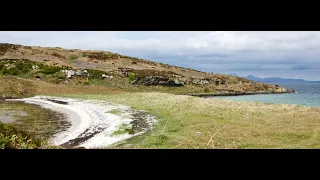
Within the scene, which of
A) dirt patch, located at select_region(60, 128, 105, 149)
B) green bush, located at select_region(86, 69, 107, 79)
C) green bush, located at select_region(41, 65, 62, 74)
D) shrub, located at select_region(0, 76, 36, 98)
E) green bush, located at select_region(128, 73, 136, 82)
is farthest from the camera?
green bush, located at select_region(128, 73, 136, 82)

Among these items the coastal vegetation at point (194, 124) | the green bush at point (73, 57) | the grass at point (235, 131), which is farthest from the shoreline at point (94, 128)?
the green bush at point (73, 57)

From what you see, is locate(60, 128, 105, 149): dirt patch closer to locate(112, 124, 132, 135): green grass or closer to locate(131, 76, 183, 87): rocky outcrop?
locate(112, 124, 132, 135): green grass

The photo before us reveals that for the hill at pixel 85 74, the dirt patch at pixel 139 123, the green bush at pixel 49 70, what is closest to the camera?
the dirt patch at pixel 139 123

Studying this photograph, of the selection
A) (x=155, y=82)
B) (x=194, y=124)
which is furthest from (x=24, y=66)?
(x=194, y=124)

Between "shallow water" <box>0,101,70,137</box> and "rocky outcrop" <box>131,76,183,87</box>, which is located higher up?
"rocky outcrop" <box>131,76,183,87</box>

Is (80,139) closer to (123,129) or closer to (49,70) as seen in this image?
(123,129)

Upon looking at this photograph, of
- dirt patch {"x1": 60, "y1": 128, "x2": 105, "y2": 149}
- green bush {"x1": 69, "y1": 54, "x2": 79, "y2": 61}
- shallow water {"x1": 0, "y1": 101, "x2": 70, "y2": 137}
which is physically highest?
green bush {"x1": 69, "y1": 54, "x2": 79, "y2": 61}

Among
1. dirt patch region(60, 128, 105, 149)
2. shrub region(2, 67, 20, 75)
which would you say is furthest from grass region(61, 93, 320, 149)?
shrub region(2, 67, 20, 75)

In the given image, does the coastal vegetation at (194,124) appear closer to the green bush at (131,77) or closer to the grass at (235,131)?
the grass at (235,131)

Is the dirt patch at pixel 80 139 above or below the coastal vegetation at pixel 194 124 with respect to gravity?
below
